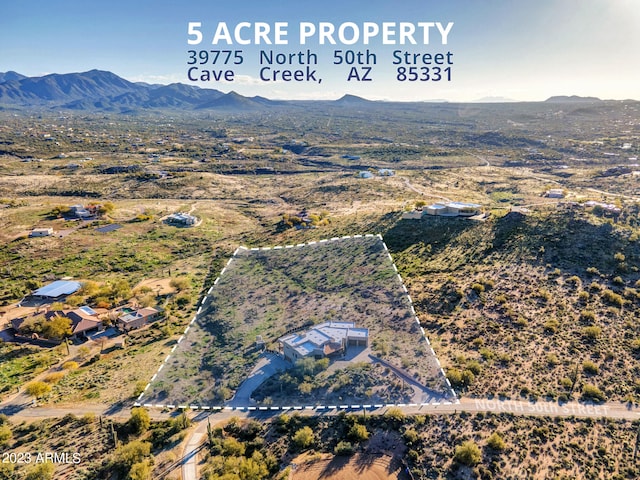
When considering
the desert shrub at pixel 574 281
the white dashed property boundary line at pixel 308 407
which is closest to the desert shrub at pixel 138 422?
the white dashed property boundary line at pixel 308 407

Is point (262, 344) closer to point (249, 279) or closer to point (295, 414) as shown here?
point (295, 414)

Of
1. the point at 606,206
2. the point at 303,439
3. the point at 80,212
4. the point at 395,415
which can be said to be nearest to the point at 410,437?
the point at 395,415

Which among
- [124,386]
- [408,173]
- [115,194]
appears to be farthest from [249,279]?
[408,173]

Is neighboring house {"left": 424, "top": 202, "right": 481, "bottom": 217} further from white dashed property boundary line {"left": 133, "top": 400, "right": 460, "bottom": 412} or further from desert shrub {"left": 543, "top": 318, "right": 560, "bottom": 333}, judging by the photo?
white dashed property boundary line {"left": 133, "top": 400, "right": 460, "bottom": 412}

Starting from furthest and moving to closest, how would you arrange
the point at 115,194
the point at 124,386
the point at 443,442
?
1. the point at 115,194
2. the point at 124,386
3. the point at 443,442

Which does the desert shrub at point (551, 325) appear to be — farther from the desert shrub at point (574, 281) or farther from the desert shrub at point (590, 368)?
the desert shrub at point (574, 281)

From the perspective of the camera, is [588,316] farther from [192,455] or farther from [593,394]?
[192,455]
